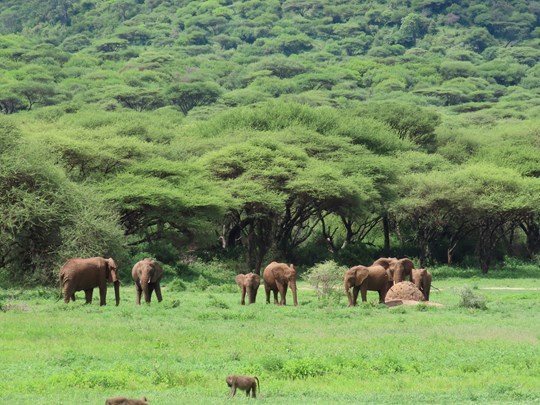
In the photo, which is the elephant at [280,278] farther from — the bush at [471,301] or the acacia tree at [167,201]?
the acacia tree at [167,201]

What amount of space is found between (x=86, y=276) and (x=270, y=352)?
1098 centimetres

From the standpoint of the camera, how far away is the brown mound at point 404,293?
3481 centimetres

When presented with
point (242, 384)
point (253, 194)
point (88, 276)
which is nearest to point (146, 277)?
point (88, 276)

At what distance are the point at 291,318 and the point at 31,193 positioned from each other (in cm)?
1701

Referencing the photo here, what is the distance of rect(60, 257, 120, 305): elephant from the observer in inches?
1225

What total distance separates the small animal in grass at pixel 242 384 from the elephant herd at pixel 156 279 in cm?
1510

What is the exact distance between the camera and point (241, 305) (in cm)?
3356

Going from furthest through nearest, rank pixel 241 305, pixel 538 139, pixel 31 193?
pixel 538 139 < pixel 31 193 < pixel 241 305

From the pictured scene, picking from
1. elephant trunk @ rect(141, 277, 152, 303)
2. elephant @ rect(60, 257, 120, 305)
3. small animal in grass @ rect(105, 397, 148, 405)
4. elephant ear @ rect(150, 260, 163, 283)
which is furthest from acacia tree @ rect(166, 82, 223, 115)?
small animal in grass @ rect(105, 397, 148, 405)

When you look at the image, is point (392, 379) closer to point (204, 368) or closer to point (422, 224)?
point (204, 368)

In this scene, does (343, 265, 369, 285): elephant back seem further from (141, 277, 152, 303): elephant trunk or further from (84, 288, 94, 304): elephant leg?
(84, 288, 94, 304): elephant leg

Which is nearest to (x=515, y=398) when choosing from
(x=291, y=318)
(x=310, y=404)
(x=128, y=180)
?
(x=310, y=404)

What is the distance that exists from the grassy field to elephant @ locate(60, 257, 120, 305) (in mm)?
949

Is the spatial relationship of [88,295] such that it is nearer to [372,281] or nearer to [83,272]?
[83,272]
